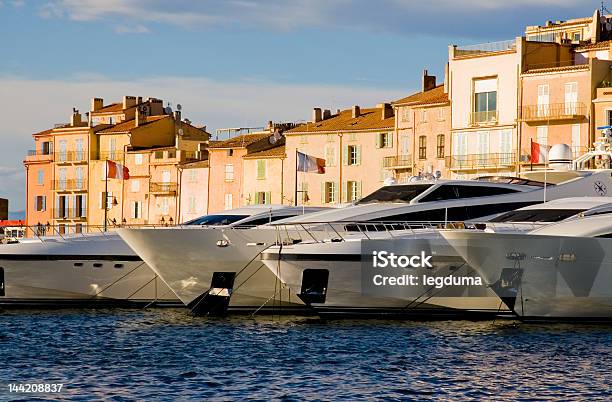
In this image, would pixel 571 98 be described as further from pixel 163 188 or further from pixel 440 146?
pixel 163 188

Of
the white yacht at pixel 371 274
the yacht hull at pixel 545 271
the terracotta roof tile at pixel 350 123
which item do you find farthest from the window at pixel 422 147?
the yacht hull at pixel 545 271

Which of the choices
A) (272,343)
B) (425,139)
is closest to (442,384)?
(272,343)

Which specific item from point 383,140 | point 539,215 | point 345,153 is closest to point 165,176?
point 345,153

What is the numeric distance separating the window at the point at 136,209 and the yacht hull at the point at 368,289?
195ft

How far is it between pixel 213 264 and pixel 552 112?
32.1m

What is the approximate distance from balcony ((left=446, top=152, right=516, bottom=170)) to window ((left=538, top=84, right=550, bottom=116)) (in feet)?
8.79

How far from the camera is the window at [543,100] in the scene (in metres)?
68.4

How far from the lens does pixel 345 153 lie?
81.8 m

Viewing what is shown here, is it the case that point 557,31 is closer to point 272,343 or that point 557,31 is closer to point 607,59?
point 607,59

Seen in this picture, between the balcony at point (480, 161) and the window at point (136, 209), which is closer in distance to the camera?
the balcony at point (480, 161)

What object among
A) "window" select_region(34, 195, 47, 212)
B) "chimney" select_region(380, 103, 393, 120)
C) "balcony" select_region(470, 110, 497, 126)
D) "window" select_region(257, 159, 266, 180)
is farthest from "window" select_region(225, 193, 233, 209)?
"balcony" select_region(470, 110, 497, 126)

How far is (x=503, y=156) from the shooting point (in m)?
70.3

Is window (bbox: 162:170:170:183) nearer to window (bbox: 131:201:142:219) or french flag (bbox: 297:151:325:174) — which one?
window (bbox: 131:201:142:219)

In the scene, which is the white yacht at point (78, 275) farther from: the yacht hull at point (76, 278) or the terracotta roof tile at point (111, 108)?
the terracotta roof tile at point (111, 108)
